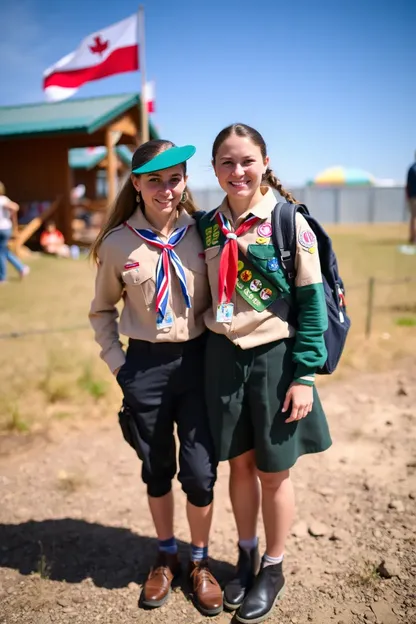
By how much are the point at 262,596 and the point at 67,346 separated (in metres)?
4.00

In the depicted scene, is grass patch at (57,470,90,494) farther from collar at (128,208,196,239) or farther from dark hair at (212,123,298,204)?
dark hair at (212,123,298,204)

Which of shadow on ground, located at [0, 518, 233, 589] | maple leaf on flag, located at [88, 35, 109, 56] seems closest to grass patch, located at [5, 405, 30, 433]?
shadow on ground, located at [0, 518, 233, 589]

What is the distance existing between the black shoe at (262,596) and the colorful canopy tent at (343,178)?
45188 millimetres

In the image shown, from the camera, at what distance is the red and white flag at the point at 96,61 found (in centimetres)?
849

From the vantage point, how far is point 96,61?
859 centimetres

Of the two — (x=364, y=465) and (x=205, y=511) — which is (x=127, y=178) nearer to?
(x=205, y=511)

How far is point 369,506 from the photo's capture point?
3020mm

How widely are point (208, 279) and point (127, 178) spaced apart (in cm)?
54

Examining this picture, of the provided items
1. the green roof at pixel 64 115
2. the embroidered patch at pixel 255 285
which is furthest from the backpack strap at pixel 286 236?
the green roof at pixel 64 115

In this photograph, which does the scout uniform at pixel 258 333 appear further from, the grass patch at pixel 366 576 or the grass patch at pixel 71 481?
the grass patch at pixel 71 481

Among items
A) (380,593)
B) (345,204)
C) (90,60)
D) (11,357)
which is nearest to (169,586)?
(380,593)

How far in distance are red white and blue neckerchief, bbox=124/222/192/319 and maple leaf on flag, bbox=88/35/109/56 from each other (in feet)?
25.1

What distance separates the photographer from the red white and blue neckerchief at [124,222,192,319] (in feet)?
6.96

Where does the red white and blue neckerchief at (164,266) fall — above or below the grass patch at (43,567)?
above
